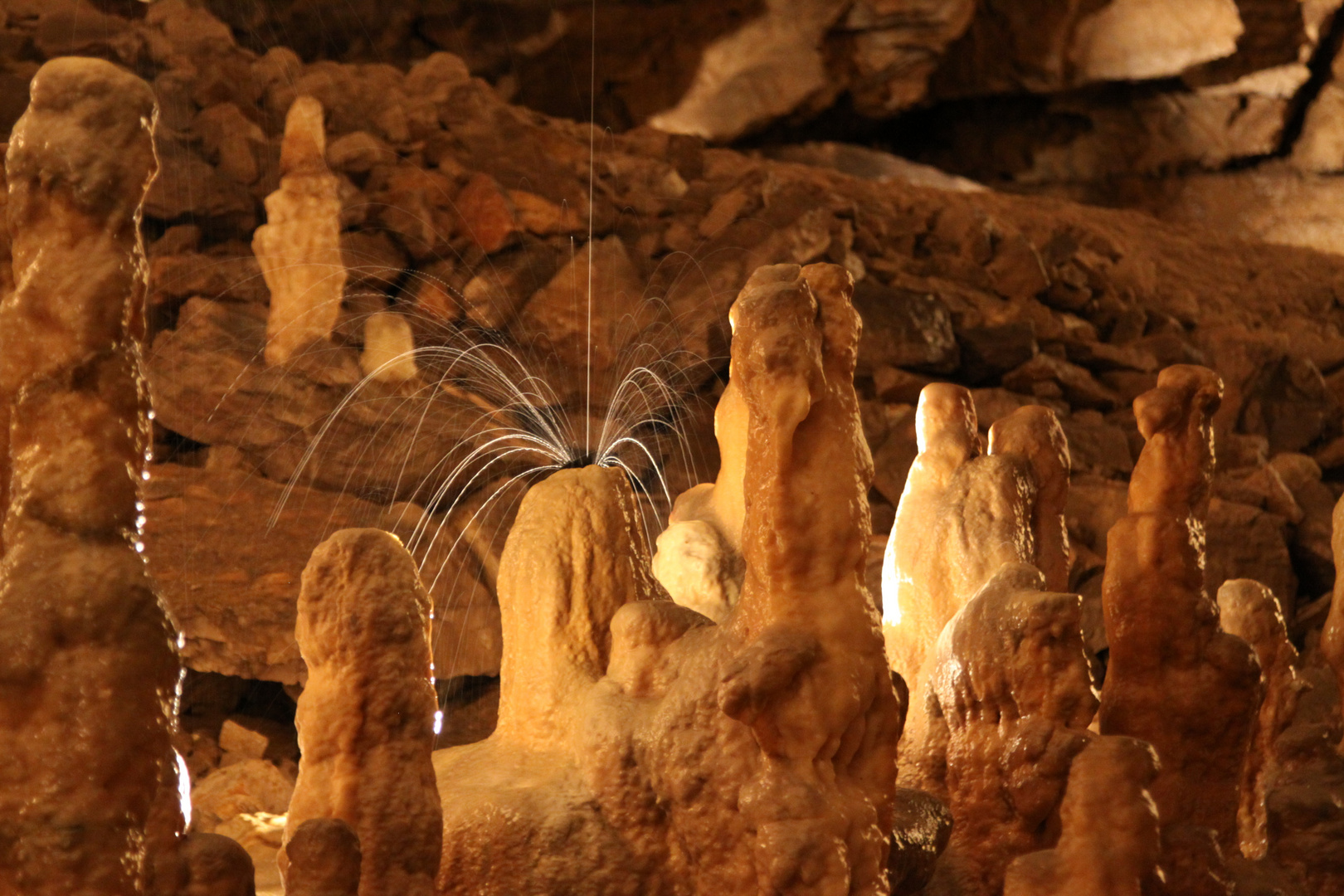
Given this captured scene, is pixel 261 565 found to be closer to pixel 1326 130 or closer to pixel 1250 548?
pixel 1250 548

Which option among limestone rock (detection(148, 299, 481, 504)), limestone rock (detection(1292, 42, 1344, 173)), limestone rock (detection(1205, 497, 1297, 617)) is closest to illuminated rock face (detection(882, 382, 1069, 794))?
limestone rock (detection(148, 299, 481, 504))

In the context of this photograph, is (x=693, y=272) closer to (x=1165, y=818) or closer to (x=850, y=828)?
(x=1165, y=818)

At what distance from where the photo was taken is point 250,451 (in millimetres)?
12195

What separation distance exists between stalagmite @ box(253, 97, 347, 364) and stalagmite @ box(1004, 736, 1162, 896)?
8.26 metres

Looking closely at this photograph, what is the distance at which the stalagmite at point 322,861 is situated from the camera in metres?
4.96

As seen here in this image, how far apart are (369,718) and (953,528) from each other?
3.09 m

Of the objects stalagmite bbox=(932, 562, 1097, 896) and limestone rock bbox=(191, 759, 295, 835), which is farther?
limestone rock bbox=(191, 759, 295, 835)

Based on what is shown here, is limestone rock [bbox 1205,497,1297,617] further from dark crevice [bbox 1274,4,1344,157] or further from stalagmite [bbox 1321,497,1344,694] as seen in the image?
dark crevice [bbox 1274,4,1344,157]

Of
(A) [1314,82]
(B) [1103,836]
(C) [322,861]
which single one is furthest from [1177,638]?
(A) [1314,82]

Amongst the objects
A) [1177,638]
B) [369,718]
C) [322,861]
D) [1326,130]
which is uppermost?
[1326,130]

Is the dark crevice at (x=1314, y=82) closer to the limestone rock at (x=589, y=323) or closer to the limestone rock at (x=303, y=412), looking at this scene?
the limestone rock at (x=589, y=323)

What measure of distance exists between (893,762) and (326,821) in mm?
1892

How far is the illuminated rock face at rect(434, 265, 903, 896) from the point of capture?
5.20 meters

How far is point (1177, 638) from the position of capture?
7.02 meters
